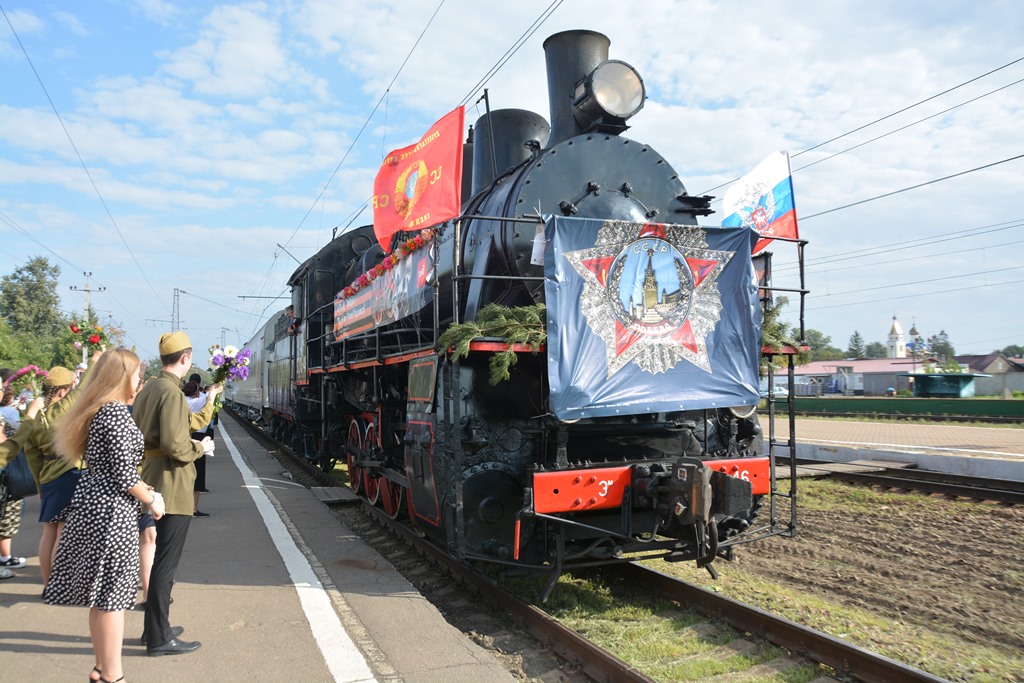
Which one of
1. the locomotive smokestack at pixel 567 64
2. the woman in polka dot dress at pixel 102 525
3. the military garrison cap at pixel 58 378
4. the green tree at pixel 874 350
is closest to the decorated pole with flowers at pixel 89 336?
the military garrison cap at pixel 58 378

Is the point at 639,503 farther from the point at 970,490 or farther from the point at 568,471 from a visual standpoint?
the point at 970,490

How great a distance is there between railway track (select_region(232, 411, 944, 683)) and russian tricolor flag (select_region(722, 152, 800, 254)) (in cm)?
340

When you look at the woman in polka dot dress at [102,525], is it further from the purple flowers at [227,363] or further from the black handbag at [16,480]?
the black handbag at [16,480]

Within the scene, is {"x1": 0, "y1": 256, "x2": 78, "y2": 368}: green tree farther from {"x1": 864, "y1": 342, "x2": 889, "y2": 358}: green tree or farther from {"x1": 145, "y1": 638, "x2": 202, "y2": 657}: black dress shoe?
{"x1": 864, "y1": 342, "x2": 889, "y2": 358}: green tree

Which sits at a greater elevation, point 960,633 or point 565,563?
point 565,563

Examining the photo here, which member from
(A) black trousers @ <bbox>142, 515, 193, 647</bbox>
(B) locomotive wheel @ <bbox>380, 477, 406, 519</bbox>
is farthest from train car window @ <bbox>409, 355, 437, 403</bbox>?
(B) locomotive wheel @ <bbox>380, 477, 406, 519</bbox>

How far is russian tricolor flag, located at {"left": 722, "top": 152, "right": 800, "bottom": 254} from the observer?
22.4 feet

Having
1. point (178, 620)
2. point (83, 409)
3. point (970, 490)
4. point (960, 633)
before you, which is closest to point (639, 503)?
point (960, 633)

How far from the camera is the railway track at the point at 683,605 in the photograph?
12.5ft

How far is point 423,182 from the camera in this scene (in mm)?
6062

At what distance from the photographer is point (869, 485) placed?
34.8 ft

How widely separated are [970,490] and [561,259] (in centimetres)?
788

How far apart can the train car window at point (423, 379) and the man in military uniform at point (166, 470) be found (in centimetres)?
177

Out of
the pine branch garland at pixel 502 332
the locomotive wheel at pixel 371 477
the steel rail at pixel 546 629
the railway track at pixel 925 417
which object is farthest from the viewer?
the railway track at pixel 925 417
